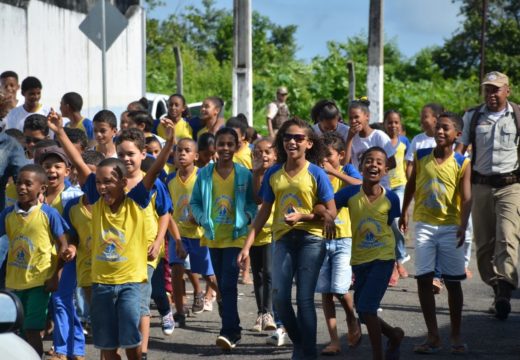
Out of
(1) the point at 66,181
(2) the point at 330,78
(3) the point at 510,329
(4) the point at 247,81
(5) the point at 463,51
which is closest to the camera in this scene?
(1) the point at 66,181

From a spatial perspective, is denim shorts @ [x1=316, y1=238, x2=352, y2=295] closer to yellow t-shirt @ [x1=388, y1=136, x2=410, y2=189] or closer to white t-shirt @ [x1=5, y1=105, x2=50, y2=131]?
yellow t-shirt @ [x1=388, y1=136, x2=410, y2=189]

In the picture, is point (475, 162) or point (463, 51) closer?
point (475, 162)

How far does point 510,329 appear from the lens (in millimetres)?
10109

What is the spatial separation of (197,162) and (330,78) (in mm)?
23744

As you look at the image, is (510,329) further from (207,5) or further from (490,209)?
(207,5)

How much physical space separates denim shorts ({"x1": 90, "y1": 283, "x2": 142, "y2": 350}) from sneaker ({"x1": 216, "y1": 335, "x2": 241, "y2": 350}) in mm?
1658

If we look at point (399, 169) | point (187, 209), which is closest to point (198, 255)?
point (187, 209)

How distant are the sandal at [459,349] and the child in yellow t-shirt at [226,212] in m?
1.71

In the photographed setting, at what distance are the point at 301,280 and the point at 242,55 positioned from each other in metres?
14.1

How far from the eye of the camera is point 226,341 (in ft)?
30.1

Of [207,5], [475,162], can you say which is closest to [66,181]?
[475,162]

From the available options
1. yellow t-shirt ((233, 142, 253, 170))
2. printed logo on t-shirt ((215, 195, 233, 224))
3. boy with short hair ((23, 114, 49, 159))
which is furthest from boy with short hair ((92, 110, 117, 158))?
printed logo on t-shirt ((215, 195, 233, 224))

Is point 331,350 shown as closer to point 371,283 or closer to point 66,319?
point 371,283

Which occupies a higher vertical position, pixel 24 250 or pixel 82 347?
pixel 24 250
